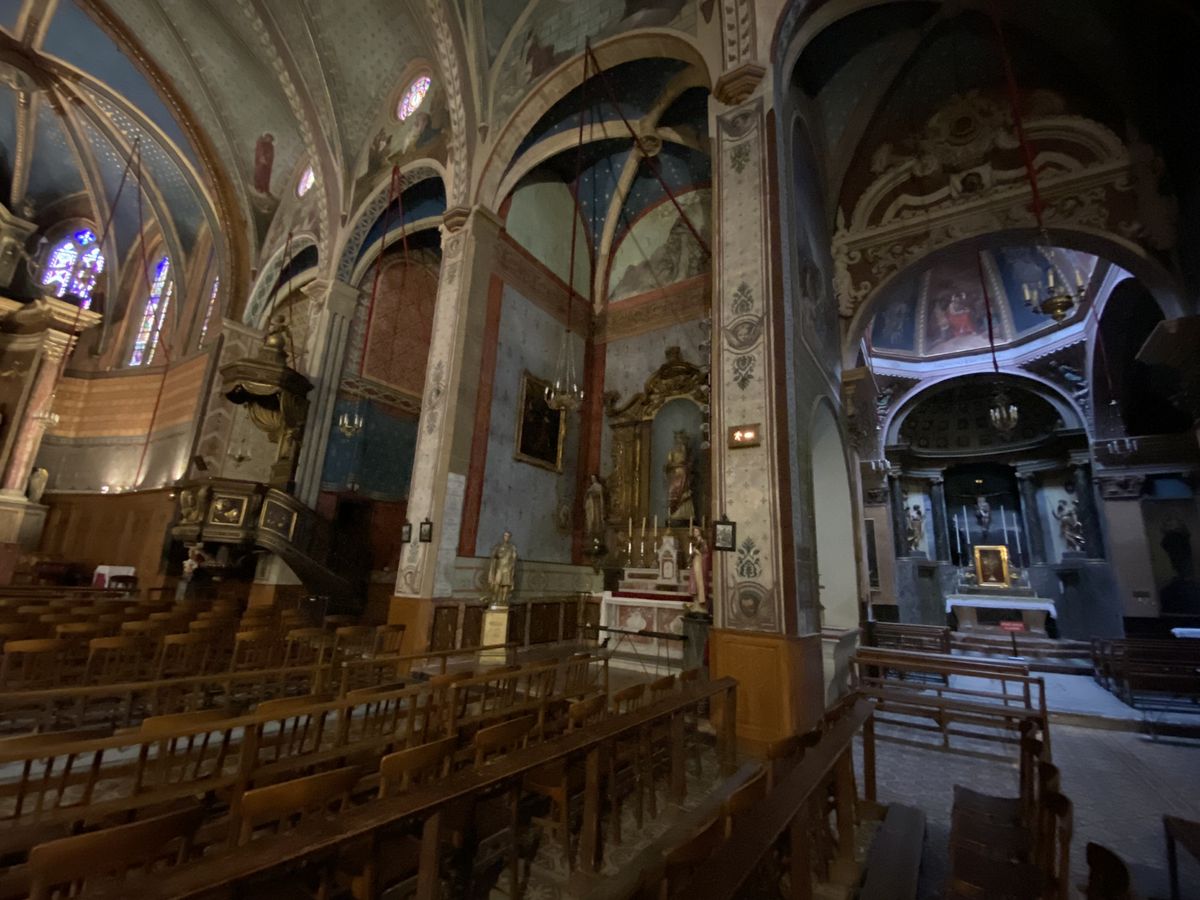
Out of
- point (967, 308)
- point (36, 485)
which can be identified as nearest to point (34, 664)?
point (36, 485)

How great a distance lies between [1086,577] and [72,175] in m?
31.2

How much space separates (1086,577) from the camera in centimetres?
1346

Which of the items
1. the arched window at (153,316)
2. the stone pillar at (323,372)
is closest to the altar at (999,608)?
the stone pillar at (323,372)

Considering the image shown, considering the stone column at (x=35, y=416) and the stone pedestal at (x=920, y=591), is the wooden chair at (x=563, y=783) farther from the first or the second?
the stone column at (x=35, y=416)

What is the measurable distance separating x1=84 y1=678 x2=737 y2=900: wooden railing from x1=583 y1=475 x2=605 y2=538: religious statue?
7901mm

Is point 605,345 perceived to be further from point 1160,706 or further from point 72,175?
point 72,175

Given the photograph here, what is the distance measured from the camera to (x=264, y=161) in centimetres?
1371

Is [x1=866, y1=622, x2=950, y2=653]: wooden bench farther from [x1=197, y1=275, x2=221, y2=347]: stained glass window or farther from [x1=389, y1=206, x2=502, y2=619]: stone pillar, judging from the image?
[x1=197, y1=275, x2=221, y2=347]: stained glass window

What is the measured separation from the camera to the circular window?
44.1 ft

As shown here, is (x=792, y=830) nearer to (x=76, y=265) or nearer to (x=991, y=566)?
(x=991, y=566)

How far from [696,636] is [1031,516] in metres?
14.7

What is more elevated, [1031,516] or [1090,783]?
[1031,516]

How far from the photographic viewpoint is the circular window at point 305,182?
13.4m

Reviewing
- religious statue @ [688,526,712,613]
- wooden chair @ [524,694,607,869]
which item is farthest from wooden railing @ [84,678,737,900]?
religious statue @ [688,526,712,613]
